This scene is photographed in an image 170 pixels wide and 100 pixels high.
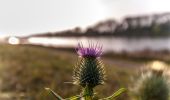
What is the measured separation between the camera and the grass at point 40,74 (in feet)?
35.0

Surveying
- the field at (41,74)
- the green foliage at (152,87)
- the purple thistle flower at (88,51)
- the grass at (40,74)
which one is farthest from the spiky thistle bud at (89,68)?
the grass at (40,74)

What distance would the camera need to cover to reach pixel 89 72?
4336 millimetres

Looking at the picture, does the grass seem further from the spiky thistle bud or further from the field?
the spiky thistle bud

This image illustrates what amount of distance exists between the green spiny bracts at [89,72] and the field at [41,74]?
15.3 ft

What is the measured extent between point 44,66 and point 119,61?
410cm

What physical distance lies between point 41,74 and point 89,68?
8.57 metres

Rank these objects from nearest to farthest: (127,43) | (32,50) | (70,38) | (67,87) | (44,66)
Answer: (70,38) → (67,87) → (127,43) → (44,66) → (32,50)

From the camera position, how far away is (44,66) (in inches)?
549

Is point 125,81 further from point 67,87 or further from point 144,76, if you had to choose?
point 144,76

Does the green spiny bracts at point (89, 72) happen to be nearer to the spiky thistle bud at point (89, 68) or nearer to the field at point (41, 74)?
the spiky thistle bud at point (89, 68)

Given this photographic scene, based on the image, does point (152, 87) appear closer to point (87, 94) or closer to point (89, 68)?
point (89, 68)

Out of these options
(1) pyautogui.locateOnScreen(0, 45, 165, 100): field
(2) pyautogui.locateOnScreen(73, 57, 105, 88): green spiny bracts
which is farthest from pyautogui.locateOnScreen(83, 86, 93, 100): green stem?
(1) pyautogui.locateOnScreen(0, 45, 165, 100): field

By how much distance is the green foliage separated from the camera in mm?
5496

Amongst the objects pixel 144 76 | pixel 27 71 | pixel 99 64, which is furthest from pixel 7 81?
pixel 99 64
